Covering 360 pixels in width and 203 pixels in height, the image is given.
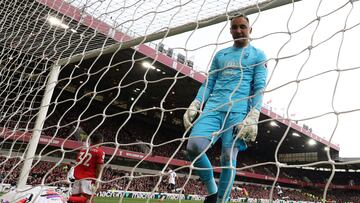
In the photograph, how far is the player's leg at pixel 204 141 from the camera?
201 centimetres

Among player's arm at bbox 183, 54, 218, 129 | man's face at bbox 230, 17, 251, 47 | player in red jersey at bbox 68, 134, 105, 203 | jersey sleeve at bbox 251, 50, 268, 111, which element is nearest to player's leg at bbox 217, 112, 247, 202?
jersey sleeve at bbox 251, 50, 268, 111

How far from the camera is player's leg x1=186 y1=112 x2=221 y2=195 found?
2.01 metres

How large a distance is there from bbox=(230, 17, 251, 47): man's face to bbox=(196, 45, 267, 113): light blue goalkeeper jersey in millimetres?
73

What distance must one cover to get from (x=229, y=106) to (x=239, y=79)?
9.4 inches

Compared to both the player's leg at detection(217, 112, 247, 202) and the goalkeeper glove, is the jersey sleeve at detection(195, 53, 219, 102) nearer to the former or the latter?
the player's leg at detection(217, 112, 247, 202)

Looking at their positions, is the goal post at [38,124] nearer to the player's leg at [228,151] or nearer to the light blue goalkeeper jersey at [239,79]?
the light blue goalkeeper jersey at [239,79]

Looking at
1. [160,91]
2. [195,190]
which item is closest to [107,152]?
[160,91]

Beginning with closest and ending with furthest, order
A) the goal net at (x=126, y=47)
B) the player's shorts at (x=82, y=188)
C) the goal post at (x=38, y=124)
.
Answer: the goal net at (x=126, y=47), the goal post at (x=38, y=124), the player's shorts at (x=82, y=188)

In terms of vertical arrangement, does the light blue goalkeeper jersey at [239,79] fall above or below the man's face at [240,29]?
below

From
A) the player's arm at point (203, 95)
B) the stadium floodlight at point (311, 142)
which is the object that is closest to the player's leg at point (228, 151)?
the player's arm at point (203, 95)

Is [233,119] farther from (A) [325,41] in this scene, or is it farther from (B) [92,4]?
(B) [92,4]

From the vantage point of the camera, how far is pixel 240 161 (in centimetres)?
2923

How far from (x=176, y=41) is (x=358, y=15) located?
1.66 metres

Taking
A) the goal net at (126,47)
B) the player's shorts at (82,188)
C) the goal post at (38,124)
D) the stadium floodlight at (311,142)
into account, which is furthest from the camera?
the stadium floodlight at (311,142)
